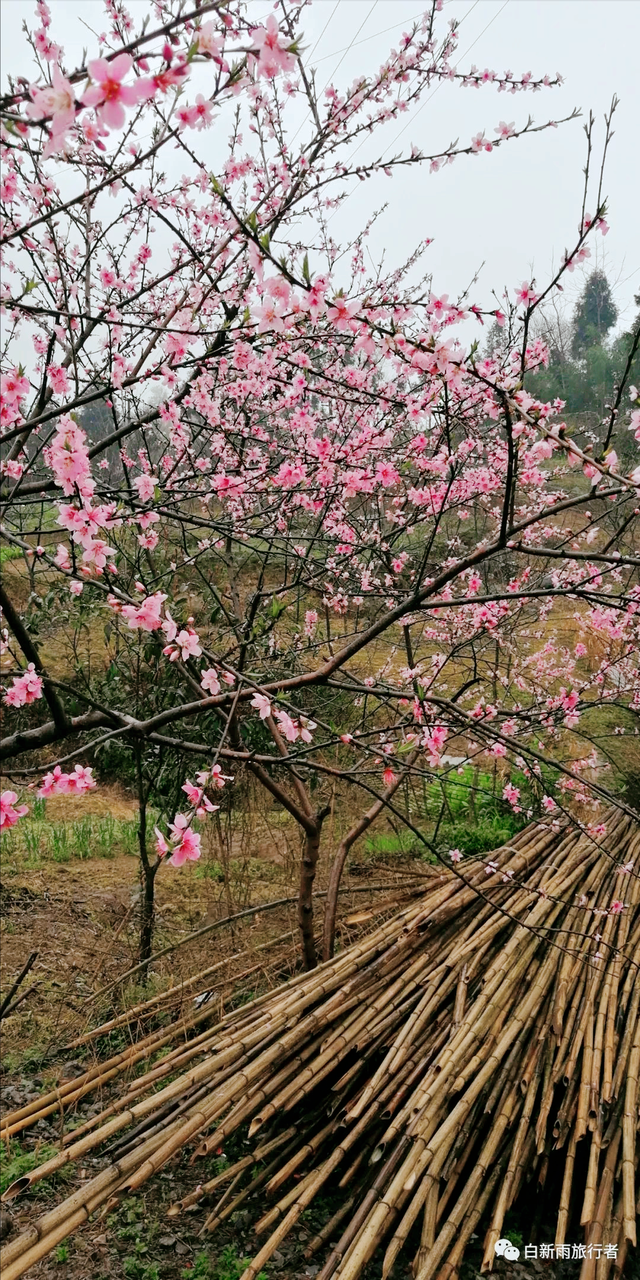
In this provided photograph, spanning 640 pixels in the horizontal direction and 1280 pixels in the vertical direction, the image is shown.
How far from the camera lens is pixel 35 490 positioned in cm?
230

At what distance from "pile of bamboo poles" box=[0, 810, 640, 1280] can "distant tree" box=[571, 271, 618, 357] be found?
25.4 metres

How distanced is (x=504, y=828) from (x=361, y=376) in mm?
3372

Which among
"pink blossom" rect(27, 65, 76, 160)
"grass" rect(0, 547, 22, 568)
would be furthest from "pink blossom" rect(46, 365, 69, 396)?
"grass" rect(0, 547, 22, 568)

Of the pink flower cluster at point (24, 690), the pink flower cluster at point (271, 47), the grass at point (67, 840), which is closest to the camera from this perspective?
the pink flower cluster at point (271, 47)

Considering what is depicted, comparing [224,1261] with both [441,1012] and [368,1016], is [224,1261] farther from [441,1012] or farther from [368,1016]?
[441,1012]

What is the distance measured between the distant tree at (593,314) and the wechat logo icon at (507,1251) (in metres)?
26.1

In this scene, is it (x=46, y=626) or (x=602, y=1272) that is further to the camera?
(x=46, y=626)

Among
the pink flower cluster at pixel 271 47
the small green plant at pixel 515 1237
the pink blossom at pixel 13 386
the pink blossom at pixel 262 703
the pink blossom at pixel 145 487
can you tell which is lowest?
the small green plant at pixel 515 1237

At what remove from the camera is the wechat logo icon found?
1944 millimetres

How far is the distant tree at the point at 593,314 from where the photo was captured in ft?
78.7

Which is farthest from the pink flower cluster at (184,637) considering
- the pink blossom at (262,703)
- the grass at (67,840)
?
the grass at (67,840)

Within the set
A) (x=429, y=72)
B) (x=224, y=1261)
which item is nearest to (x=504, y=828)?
(x=224, y=1261)

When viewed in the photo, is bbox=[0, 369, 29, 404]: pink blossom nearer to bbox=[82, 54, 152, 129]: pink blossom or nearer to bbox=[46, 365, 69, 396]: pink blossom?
bbox=[46, 365, 69, 396]: pink blossom

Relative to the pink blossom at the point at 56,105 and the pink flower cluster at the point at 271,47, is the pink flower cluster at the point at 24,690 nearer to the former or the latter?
the pink blossom at the point at 56,105
